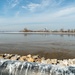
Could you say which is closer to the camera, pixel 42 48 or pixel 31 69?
pixel 31 69

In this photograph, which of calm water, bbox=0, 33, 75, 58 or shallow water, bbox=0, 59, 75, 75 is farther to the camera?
calm water, bbox=0, 33, 75, 58

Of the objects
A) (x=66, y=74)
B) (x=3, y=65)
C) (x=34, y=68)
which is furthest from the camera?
(x=3, y=65)

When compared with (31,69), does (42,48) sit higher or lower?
lower

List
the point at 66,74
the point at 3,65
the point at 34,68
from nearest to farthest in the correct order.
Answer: the point at 66,74 → the point at 34,68 → the point at 3,65

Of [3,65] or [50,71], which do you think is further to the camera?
[3,65]

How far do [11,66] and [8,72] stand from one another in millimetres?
158

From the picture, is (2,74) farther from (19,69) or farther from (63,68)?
(63,68)

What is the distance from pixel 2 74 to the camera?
12.0 ft

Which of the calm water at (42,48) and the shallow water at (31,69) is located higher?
the shallow water at (31,69)

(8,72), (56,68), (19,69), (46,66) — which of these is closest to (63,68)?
(56,68)

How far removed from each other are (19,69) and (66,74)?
1002mm

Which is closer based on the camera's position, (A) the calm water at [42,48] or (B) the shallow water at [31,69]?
(B) the shallow water at [31,69]

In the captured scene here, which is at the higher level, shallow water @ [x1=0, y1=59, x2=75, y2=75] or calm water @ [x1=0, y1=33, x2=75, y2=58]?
shallow water @ [x1=0, y1=59, x2=75, y2=75]

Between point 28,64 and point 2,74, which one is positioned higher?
point 28,64
